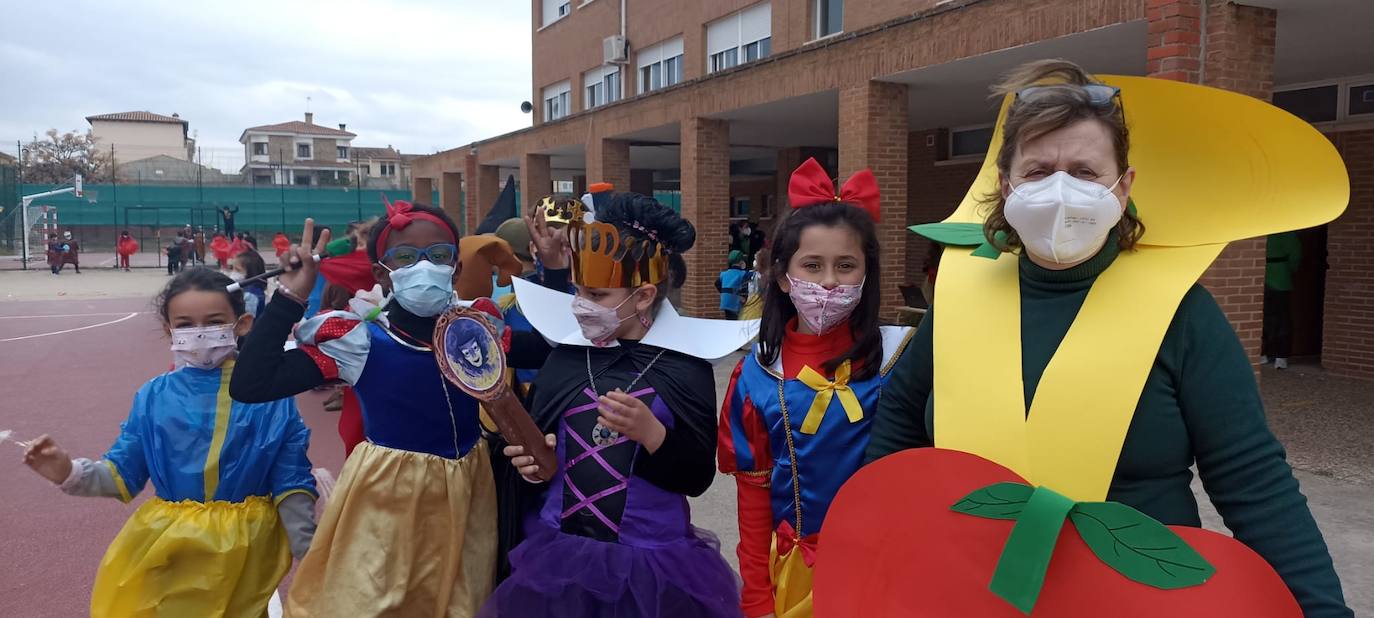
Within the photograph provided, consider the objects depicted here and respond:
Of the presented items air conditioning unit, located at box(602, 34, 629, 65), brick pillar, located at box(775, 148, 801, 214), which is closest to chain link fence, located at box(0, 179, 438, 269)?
air conditioning unit, located at box(602, 34, 629, 65)

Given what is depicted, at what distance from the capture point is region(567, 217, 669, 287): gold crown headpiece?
2.76m

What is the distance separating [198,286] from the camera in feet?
10.8

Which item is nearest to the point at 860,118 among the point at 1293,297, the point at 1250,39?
the point at 1250,39

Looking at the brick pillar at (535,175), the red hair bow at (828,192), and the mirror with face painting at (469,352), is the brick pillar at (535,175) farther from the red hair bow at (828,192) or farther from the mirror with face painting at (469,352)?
the red hair bow at (828,192)

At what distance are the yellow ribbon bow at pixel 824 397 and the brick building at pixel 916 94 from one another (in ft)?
18.4

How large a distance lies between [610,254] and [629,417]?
59cm

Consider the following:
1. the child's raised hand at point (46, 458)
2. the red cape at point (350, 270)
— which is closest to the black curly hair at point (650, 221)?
the red cape at point (350, 270)

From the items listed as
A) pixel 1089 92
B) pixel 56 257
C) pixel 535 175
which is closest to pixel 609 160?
pixel 535 175

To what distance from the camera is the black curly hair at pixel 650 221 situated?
2.83 metres

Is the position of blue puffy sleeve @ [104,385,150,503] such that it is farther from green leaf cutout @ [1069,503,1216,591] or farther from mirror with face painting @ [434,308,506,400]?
green leaf cutout @ [1069,503,1216,591]

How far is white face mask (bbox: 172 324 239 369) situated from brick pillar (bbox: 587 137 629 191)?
531 inches

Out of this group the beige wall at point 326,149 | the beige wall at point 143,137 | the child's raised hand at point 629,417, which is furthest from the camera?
the beige wall at point 326,149

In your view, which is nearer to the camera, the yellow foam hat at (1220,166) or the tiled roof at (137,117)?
the yellow foam hat at (1220,166)

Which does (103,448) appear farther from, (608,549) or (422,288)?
(608,549)
